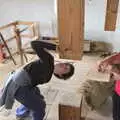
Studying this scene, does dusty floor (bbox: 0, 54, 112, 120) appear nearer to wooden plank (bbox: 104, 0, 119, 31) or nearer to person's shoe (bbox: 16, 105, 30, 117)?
person's shoe (bbox: 16, 105, 30, 117)

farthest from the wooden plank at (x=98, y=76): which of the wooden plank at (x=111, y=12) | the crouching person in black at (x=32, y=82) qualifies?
the wooden plank at (x=111, y=12)

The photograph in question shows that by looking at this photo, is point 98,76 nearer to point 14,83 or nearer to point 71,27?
point 71,27

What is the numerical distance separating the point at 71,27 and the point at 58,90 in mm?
2227

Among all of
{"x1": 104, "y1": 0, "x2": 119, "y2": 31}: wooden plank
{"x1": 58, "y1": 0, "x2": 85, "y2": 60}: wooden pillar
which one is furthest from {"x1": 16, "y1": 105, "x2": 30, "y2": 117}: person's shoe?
{"x1": 104, "y1": 0, "x2": 119, "y2": 31}: wooden plank

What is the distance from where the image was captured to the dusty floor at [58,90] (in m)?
3.04

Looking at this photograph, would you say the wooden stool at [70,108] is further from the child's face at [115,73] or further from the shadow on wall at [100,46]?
the shadow on wall at [100,46]

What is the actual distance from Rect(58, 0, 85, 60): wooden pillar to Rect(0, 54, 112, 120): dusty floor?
5.46 feet

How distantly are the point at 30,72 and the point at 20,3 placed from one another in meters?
2.82

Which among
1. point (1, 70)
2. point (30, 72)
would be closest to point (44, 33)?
point (1, 70)

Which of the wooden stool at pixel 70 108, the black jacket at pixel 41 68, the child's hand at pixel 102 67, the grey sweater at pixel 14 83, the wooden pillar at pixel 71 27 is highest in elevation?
the wooden pillar at pixel 71 27

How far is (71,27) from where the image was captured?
1.45 m

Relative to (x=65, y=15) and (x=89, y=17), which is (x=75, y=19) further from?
(x=89, y=17)

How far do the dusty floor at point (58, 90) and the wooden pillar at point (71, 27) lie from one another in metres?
1.67

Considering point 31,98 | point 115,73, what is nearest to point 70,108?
point 31,98
